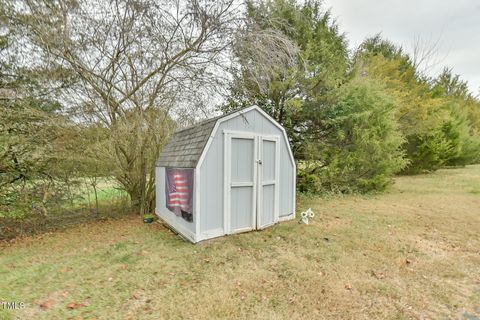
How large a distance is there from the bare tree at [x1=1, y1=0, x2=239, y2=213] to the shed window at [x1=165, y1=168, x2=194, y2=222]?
4.89 feet

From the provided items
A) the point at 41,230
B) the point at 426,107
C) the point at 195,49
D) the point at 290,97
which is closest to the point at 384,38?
the point at 426,107

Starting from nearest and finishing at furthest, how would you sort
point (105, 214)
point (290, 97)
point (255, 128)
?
point (255, 128) < point (105, 214) < point (290, 97)

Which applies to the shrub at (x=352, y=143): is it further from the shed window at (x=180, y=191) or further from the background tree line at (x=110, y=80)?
the shed window at (x=180, y=191)

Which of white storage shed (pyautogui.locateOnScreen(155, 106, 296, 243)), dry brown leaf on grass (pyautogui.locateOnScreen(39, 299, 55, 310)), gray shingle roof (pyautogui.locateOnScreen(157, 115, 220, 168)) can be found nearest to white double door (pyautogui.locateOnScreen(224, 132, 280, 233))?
white storage shed (pyautogui.locateOnScreen(155, 106, 296, 243))

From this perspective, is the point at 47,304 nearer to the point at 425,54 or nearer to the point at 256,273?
the point at 256,273

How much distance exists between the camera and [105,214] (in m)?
6.49

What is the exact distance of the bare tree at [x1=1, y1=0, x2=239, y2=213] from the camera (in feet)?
14.2

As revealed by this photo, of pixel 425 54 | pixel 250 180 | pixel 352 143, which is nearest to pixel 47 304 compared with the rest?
pixel 250 180

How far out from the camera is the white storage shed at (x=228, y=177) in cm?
416

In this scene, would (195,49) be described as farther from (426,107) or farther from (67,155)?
(426,107)

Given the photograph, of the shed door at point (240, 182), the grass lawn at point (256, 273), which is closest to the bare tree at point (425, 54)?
the grass lawn at point (256, 273)

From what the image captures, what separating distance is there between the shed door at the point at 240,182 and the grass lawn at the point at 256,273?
27 cm

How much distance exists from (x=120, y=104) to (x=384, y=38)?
60.3 ft

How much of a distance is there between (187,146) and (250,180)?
4.83 feet
